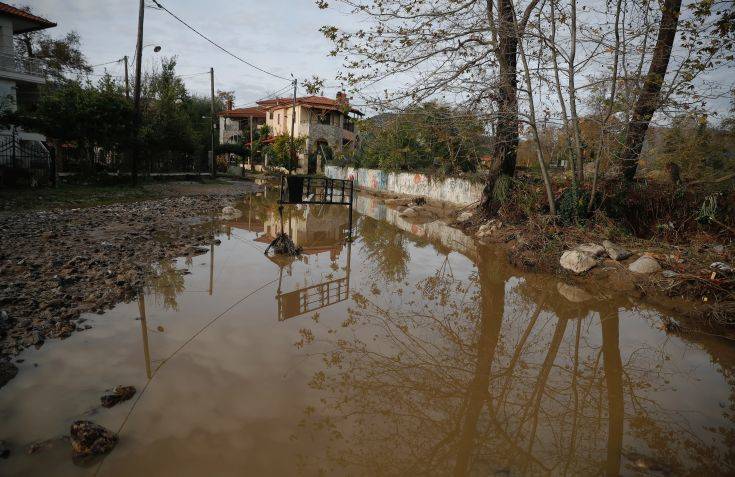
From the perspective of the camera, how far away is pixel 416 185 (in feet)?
73.0

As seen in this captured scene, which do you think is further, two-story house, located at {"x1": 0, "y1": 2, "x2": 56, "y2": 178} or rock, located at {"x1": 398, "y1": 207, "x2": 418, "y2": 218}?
rock, located at {"x1": 398, "y1": 207, "x2": 418, "y2": 218}

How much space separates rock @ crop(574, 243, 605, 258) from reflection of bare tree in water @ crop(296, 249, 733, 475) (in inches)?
97.6

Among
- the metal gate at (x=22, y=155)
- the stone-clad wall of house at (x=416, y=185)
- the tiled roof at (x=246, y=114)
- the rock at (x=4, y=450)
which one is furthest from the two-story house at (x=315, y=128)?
the rock at (x=4, y=450)

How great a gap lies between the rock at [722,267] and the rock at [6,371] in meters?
9.38

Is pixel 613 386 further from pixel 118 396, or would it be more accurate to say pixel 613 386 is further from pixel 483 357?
pixel 118 396

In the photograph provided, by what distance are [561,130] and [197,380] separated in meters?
10.0

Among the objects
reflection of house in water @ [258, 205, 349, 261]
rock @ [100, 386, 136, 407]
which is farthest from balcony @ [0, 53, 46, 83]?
rock @ [100, 386, 136, 407]

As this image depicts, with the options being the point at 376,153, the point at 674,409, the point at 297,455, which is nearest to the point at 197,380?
the point at 297,455

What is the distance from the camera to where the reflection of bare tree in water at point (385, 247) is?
8.16m

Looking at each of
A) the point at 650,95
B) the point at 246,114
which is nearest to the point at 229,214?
the point at 650,95

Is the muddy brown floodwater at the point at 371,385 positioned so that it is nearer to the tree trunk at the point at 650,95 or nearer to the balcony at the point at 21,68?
the tree trunk at the point at 650,95

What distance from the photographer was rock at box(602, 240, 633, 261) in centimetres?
794

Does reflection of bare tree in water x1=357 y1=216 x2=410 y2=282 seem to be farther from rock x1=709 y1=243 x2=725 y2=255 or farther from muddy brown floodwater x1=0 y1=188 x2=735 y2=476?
rock x1=709 y1=243 x2=725 y2=255

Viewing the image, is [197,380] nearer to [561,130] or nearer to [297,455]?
[297,455]
